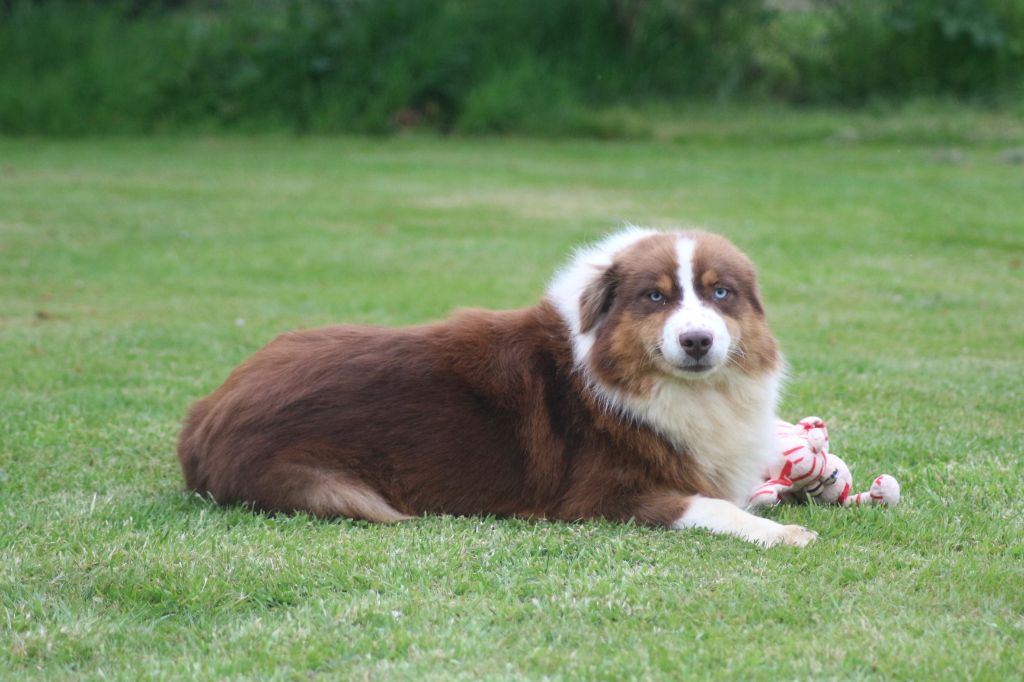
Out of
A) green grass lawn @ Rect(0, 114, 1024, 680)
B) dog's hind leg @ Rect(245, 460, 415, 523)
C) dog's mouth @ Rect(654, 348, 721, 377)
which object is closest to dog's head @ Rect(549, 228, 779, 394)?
dog's mouth @ Rect(654, 348, 721, 377)

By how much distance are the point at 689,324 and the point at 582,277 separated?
2.24 feet

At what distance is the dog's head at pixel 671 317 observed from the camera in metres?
4.96

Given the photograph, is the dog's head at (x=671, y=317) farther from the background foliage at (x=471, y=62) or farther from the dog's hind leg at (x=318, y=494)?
the background foliage at (x=471, y=62)

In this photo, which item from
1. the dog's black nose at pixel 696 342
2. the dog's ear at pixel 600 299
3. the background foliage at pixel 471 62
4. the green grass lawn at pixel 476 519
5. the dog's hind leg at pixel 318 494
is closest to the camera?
the green grass lawn at pixel 476 519

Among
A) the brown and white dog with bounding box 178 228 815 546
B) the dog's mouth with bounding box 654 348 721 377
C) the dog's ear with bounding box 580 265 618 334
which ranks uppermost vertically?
the dog's ear with bounding box 580 265 618 334

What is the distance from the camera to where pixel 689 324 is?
490 cm

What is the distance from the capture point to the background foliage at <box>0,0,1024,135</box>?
64.7ft

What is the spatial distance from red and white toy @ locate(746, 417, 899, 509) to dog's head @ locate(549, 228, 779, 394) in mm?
332

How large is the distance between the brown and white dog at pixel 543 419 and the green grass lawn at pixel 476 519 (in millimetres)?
173

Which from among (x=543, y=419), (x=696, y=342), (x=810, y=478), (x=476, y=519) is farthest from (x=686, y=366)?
(x=476, y=519)

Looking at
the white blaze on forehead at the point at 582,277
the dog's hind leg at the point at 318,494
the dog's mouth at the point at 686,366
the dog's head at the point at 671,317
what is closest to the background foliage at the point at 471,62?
the white blaze on forehead at the point at 582,277

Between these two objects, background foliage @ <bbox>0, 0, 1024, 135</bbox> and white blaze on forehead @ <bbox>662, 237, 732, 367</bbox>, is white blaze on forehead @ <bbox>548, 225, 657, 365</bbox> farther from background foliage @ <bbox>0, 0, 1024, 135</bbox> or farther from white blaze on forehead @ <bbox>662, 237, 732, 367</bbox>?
background foliage @ <bbox>0, 0, 1024, 135</bbox>

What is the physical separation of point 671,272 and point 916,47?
52.5 feet

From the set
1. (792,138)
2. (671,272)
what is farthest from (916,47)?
(671,272)
